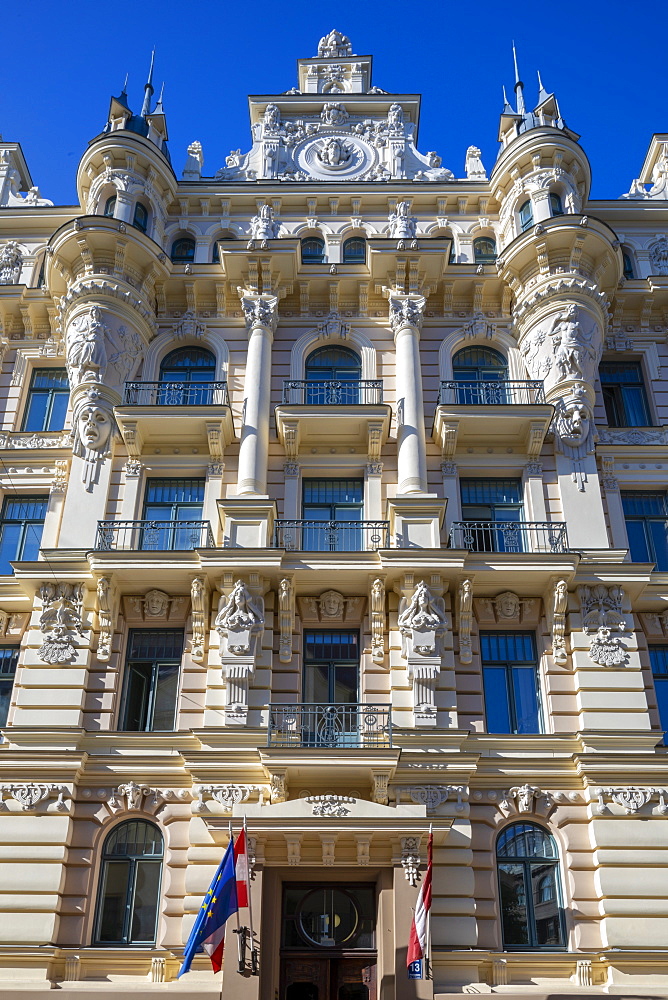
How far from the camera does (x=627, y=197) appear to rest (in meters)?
31.5

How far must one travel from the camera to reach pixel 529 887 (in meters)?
20.3

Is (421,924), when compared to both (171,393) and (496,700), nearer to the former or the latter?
(496,700)

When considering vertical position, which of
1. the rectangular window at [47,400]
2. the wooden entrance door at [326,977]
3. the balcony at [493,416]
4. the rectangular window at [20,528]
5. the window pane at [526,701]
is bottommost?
the wooden entrance door at [326,977]

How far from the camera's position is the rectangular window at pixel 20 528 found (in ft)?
81.9

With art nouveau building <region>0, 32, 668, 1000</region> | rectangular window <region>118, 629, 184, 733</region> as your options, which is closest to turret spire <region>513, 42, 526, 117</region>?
art nouveau building <region>0, 32, 668, 1000</region>

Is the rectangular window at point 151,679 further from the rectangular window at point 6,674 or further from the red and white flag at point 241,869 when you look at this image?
the red and white flag at point 241,869

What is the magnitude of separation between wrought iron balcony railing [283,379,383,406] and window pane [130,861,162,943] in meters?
12.1

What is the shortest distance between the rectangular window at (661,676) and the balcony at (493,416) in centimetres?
580

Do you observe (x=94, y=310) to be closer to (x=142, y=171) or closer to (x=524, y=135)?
(x=142, y=171)

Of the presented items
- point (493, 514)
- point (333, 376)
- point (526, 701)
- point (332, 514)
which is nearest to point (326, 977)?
point (526, 701)

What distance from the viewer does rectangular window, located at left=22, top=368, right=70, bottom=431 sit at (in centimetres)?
2734

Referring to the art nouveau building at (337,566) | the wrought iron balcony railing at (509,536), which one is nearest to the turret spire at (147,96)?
the art nouveau building at (337,566)

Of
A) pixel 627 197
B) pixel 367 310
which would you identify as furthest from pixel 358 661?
pixel 627 197

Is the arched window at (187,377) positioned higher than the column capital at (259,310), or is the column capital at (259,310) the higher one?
Answer: the column capital at (259,310)
